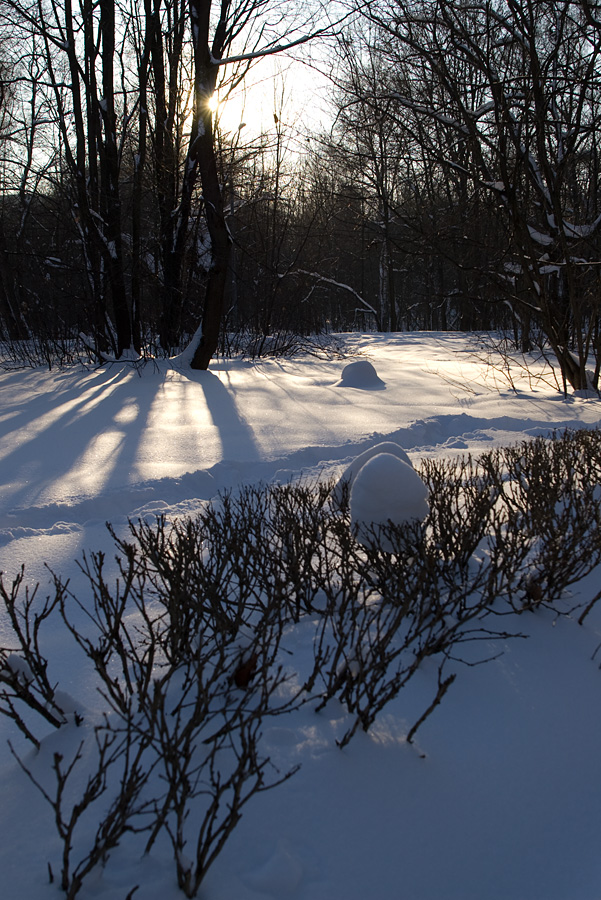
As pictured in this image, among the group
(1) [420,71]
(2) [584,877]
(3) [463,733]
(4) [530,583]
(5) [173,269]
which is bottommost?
(2) [584,877]

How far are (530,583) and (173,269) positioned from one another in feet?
31.1

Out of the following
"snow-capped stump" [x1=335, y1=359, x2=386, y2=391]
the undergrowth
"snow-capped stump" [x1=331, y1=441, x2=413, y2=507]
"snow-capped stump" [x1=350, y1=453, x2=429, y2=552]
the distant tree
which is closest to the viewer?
the undergrowth

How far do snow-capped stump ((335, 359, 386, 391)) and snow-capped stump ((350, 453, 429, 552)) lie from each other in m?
6.09

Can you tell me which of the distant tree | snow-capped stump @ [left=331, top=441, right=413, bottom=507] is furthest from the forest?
snow-capped stump @ [left=331, top=441, right=413, bottom=507]

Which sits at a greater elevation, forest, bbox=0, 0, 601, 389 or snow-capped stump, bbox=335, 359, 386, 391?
forest, bbox=0, 0, 601, 389

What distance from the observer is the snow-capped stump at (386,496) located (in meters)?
2.87

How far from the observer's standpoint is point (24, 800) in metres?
1.64

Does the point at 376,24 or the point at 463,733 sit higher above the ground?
the point at 376,24

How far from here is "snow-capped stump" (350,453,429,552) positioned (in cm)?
287

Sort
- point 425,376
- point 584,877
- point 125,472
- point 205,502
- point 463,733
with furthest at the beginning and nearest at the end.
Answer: point 425,376
point 125,472
point 205,502
point 463,733
point 584,877

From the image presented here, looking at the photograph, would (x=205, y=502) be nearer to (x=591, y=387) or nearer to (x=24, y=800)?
(x=24, y=800)

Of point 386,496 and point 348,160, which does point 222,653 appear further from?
point 348,160

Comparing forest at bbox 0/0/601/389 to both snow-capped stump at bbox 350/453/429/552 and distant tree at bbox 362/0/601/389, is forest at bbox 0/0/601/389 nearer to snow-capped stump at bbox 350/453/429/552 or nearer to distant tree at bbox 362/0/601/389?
distant tree at bbox 362/0/601/389

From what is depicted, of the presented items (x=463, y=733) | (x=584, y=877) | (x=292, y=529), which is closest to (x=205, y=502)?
(x=292, y=529)
